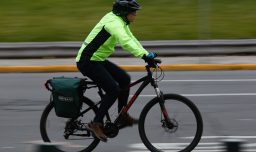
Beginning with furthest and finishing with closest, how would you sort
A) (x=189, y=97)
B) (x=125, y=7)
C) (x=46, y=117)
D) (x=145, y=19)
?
(x=145, y=19) → (x=189, y=97) → (x=46, y=117) → (x=125, y=7)

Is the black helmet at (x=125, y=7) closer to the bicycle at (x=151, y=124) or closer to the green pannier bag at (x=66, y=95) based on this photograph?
the bicycle at (x=151, y=124)

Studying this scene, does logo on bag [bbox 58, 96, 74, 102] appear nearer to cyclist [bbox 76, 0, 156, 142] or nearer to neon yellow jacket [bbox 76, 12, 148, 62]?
cyclist [bbox 76, 0, 156, 142]

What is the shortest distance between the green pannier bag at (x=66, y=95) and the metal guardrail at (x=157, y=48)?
25.4 feet

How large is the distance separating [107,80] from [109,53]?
10.5 inches

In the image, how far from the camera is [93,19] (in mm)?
18297

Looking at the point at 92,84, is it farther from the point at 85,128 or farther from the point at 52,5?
the point at 52,5

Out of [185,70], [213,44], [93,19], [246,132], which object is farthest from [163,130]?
[93,19]

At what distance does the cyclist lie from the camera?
6.52 m

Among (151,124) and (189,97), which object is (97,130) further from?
(189,97)

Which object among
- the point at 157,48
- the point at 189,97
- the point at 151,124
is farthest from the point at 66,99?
the point at 157,48

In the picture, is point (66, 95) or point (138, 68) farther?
point (138, 68)

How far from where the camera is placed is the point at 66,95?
6.82 metres

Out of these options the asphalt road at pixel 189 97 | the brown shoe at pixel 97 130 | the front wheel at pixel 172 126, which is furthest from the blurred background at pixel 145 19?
the brown shoe at pixel 97 130

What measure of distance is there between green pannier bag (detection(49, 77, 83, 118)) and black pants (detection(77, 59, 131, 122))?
156 millimetres
